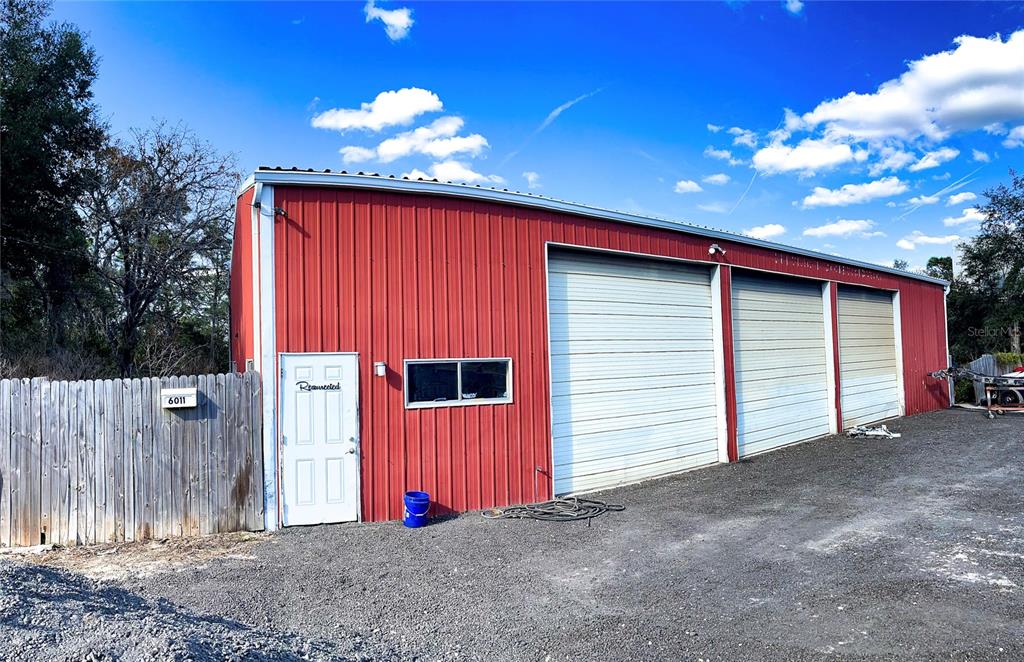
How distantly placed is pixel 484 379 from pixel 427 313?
1.21 metres

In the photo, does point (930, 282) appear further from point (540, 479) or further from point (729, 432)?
point (540, 479)

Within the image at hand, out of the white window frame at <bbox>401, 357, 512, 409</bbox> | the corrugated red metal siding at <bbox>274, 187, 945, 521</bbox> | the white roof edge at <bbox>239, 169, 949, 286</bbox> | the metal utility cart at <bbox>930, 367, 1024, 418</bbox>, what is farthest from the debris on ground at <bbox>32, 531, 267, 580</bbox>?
the metal utility cart at <bbox>930, 367, 1024, 418</bbox>

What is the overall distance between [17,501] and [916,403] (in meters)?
20.4

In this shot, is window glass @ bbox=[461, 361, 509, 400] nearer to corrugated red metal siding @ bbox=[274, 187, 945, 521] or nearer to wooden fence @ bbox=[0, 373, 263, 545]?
corrugated red metal siding @ bbox=[274, 187, 945, 521]

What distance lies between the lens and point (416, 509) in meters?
7.21

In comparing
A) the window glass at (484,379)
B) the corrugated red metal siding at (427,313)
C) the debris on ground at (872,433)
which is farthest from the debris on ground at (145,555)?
the debris on ground at (872,433)

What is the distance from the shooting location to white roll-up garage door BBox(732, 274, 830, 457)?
1174 cm

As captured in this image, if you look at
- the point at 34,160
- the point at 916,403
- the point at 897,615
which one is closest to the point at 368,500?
the point at 897,615

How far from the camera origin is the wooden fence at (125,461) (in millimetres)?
6570

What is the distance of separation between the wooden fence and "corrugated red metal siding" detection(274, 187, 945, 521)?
1232 millimetres

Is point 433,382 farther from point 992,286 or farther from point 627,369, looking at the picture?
point 992,286

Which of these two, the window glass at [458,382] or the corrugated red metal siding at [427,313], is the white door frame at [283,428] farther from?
the window glass at [458,382]

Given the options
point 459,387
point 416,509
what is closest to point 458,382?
point 459,387

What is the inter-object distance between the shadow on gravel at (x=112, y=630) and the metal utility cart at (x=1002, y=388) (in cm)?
1845
